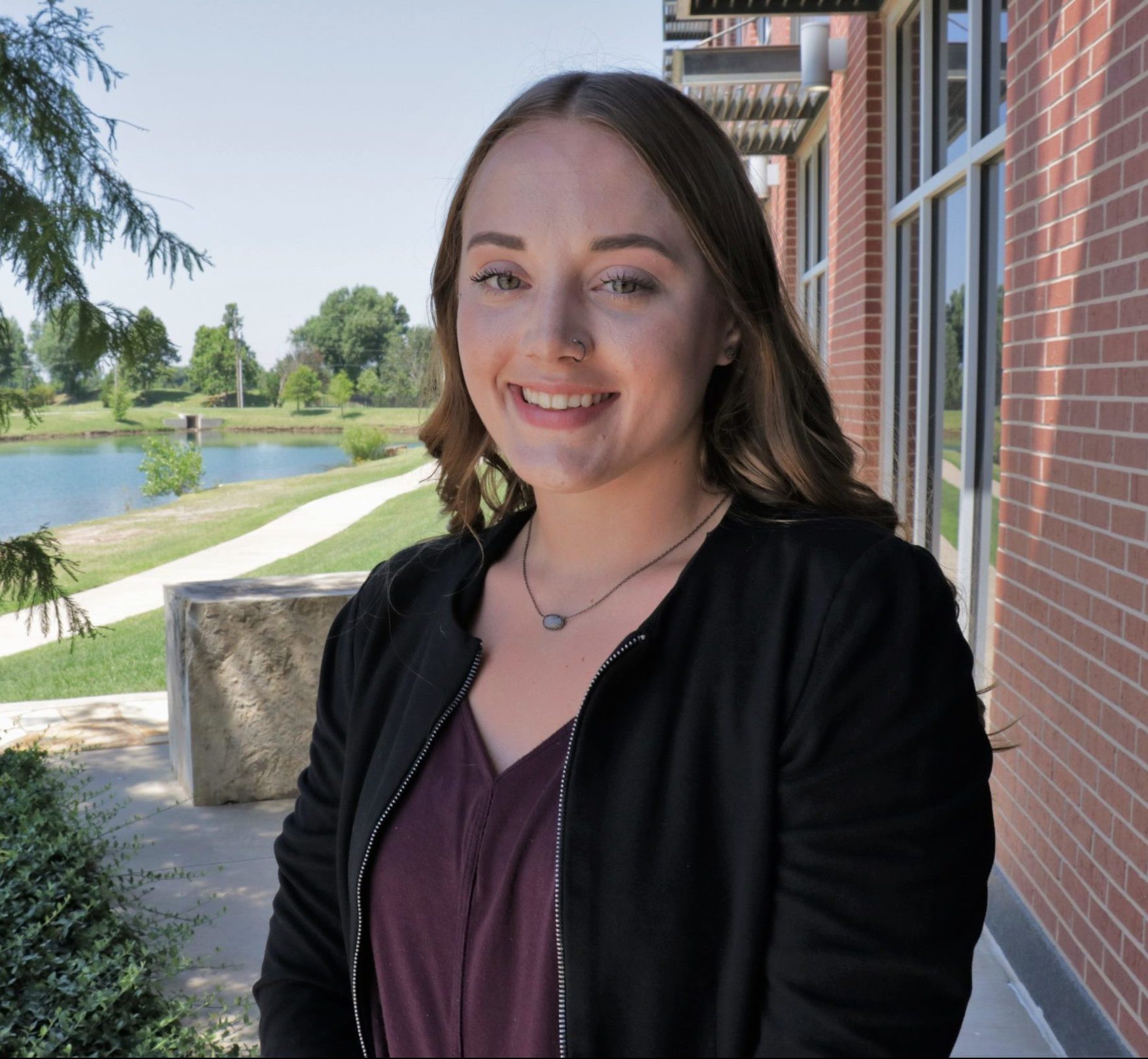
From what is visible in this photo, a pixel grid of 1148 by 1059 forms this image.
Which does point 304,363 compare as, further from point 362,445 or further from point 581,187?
point 581,187

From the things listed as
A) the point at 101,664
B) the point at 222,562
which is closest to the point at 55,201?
the point at 101,664

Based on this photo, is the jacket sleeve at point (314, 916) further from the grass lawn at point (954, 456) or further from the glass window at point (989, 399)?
the grass lawn at point (954, 456)

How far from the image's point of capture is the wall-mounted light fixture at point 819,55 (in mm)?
7797

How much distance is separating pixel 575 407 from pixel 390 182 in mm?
64158

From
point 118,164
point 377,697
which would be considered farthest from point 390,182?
point 377,697

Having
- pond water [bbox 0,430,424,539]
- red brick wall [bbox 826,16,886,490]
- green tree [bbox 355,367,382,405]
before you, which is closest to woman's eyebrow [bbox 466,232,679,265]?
pond water [bbox 0,430,424,539]

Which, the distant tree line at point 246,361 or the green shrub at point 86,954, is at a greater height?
the distant tree line at point 246,361

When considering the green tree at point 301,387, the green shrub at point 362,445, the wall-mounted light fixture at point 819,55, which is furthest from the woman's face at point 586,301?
the green tree at point 301,387

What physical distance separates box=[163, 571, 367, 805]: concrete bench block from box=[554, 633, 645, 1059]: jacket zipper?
4.32 m

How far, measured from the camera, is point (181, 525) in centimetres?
1834

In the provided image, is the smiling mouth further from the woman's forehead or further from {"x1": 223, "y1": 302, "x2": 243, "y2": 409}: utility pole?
{"x1": 223, "y1": 302, "x2": 243, "y2": 409}: utility pole

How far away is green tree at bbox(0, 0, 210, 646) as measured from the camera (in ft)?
15.8

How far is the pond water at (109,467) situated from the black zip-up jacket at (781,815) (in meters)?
1.03

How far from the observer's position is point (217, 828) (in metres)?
5.41
